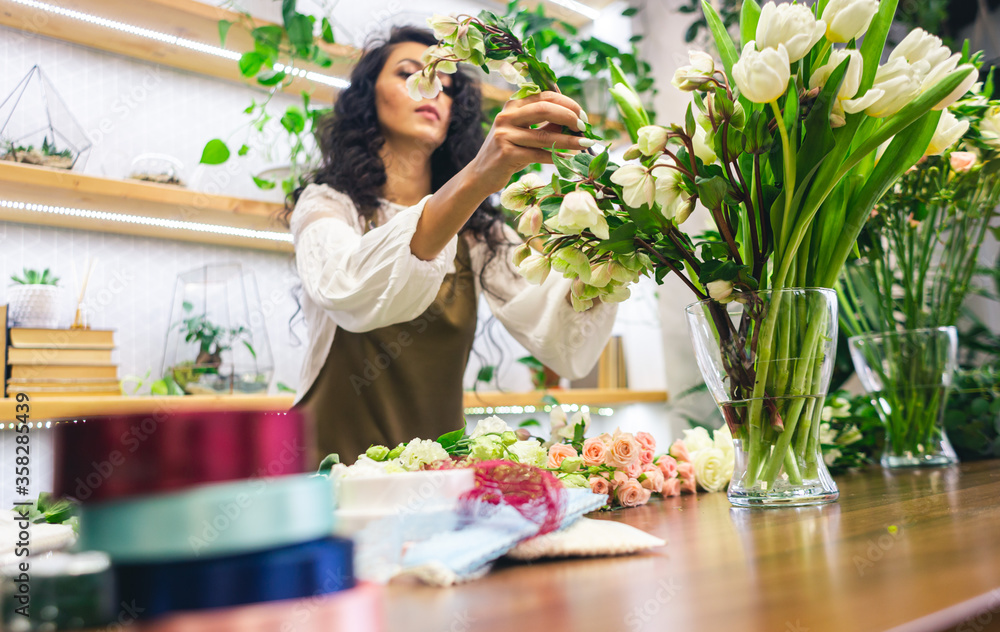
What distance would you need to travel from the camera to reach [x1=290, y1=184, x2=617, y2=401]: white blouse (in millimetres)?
910

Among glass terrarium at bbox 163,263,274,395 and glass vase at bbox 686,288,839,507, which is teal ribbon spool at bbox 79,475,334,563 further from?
glass terrarium at bbox 163,263,274,395

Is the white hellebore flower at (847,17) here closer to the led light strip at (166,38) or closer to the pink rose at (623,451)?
the pink rose at (623,451)

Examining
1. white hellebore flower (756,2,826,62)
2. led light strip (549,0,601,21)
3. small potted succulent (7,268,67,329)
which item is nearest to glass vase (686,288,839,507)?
white hellebore flower (756,2,826,62)

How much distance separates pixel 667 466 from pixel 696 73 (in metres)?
0.44

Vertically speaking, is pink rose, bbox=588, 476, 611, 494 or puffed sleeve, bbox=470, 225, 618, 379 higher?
puffed sleeve, bbox=470, 225, 618, 379

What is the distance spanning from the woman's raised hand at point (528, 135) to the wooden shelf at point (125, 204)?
1.22 metres

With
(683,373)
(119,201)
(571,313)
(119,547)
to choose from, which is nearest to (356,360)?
(571,313)

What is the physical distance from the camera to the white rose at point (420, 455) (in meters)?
0.57

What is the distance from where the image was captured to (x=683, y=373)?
240 cm

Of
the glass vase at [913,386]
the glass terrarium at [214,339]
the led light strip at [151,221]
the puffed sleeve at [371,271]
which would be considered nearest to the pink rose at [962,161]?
the glass vase at [913,386]

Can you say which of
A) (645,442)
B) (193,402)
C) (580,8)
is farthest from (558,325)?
(580,8)

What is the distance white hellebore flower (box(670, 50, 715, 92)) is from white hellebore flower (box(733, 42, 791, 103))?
0.03 meters

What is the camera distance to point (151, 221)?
1.76m

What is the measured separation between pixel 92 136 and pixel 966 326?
8.32 feet
